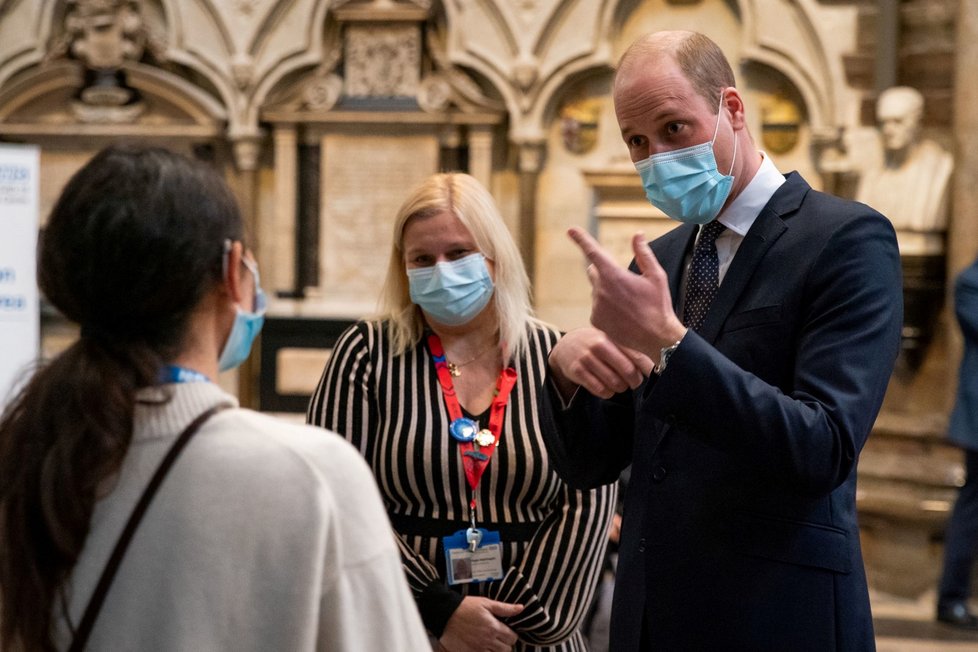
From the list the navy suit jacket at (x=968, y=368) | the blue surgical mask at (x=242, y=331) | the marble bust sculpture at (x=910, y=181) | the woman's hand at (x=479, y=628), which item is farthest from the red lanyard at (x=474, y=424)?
the marble bust sculpture at (x=910, y=181)

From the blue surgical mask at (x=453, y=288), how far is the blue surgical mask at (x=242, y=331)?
1063 millimetres

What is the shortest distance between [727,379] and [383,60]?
22.1 ft

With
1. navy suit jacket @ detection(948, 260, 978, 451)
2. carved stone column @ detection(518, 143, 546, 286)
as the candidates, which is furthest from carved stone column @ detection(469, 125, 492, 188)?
navy suit jacket @ detection(948, 260, 978, 451)

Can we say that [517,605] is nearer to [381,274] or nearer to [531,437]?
[531,437]

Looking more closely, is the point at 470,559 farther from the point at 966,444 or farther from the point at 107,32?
the point at 107,32

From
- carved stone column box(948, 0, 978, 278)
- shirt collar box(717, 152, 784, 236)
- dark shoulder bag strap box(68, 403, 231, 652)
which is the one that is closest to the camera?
dark shoulder bag strap box(68, 403, 231, 652)

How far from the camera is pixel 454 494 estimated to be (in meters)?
2.43

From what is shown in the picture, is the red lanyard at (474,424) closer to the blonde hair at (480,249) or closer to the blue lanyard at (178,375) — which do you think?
the blonde hair at (480,249)

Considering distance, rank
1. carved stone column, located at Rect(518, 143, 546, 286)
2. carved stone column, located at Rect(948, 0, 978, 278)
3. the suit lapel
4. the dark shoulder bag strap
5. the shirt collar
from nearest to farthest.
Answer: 1. the dark shoulder bag strap
2. the suit lapel
3. the shirt collar
4. carved stone column, located at Rect(948, 0, 978, 278)
5. carved stone column, located at Rect(518, 143, 546, 286)

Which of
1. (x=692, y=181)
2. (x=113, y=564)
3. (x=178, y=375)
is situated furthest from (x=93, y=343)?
(x=692, y=181)

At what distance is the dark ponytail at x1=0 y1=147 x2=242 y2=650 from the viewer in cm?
119

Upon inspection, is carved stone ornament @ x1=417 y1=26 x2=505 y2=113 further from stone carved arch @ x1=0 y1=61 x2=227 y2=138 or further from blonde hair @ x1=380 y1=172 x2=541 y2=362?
blonde hair @ x1=380 y1=172 x2=541 y2=362

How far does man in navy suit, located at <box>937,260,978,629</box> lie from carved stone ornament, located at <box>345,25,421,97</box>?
4002mm

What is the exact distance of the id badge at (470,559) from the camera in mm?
2383
